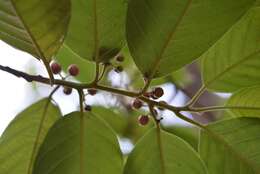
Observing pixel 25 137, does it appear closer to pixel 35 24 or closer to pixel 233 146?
pixel 35 24

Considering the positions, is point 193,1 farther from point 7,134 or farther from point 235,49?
point 7,134

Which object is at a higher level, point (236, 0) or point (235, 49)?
point (236, 0)

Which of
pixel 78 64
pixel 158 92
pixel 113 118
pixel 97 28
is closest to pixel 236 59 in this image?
pixel 158 92

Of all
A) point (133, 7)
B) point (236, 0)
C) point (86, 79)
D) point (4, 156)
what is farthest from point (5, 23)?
point (86, 79)

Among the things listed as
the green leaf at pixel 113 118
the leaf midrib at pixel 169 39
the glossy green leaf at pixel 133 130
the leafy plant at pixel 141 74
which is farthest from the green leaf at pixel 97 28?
the glossy green leaf at pixel 133 130

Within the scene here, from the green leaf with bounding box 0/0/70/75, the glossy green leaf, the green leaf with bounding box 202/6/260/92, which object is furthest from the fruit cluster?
the glossy green leaf
